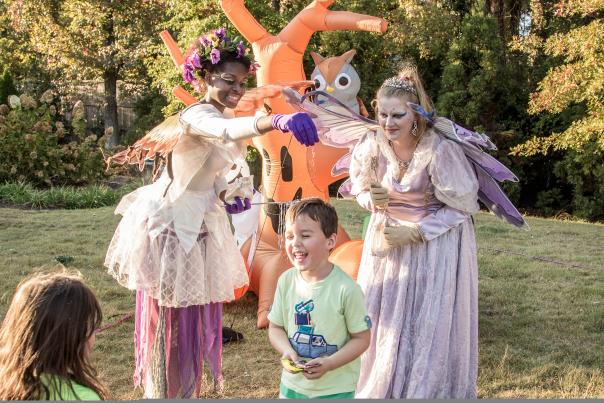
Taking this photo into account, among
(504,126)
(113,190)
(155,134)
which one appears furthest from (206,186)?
(504,126)

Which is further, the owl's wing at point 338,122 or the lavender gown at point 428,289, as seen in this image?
the owl's wing at point 338,122

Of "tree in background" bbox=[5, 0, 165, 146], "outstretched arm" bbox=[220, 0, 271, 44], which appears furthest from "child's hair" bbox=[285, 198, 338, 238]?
"tree in background" bbox=[5, 0, 165, 146]

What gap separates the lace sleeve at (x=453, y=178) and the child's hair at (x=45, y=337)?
181cm

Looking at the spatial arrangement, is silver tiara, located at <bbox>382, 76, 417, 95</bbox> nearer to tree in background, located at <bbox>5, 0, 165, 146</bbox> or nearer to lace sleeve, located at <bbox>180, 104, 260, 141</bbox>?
lace sleeve, located at <bbox>180, 104, 260, 141</bbox>

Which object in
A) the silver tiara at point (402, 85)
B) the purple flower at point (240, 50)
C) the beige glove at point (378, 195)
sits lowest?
the beige glove at point (378, 195)

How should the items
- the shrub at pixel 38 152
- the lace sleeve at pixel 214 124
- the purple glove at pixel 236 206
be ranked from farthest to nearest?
the shrub at pixel 38 152, the purple glove at pixel 236 206, the lace sleeve at pixel 214 124

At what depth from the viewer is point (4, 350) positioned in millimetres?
2006

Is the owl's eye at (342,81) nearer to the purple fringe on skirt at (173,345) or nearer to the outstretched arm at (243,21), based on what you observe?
the outstretched arm at (243,21)

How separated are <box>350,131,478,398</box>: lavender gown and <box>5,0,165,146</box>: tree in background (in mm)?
12492

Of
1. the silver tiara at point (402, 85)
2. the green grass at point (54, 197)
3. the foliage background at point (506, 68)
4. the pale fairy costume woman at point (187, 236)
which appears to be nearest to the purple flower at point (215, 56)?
the pale fairy costume woman at point (187, 236)

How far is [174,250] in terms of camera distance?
10.1 feet

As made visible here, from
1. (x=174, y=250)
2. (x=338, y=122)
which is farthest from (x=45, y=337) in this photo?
(x=338, y=122)

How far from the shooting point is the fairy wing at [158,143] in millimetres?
3104

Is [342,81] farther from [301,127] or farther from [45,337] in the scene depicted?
[45,337]
